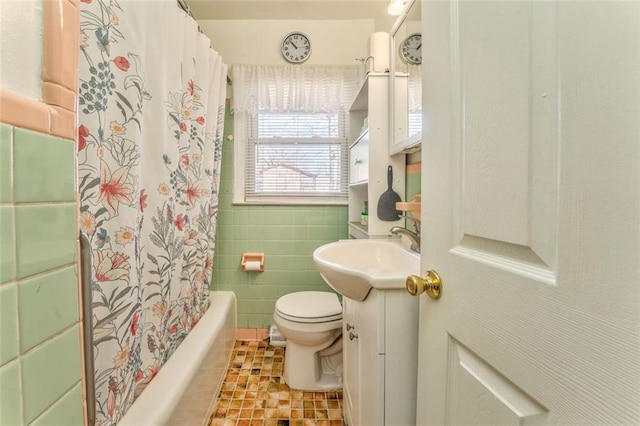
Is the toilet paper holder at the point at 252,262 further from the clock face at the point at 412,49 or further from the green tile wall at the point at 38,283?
the green tile wall at the point at 38,283

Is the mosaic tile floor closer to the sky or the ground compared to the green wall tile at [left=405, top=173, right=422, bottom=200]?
closer to the ground

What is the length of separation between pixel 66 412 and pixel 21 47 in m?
0.47

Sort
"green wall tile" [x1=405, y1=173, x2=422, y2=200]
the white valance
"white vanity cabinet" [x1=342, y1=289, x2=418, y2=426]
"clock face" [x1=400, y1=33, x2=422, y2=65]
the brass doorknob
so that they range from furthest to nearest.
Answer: the white valance
"green wall tile" [x1=405, y1=173, x2=422, y2=200]
"clock face" [x1=400, y1=33, x2=422, y2=65]
"white vanity cabinet" [x1=342, y1=289, x2=418, y2=426]
the brass doorknob

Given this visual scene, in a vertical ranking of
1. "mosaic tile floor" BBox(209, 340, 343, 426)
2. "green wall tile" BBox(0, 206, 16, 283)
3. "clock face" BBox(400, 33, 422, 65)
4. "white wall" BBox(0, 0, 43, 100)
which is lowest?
"mosaic tile floor" BBox(209, 340, 343, 426)

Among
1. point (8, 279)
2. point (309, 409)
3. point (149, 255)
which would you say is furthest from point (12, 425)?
point (309, 409)

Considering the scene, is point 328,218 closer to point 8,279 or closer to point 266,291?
point 266,291

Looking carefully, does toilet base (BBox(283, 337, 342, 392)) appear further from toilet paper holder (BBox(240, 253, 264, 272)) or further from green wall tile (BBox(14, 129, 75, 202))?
green wall tile (BBox(14, 129, 75, 202))

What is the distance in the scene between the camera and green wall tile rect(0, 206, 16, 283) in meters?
0.31

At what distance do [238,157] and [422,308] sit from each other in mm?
1835

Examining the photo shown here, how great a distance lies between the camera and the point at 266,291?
85.9 inches

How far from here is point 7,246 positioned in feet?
1.04

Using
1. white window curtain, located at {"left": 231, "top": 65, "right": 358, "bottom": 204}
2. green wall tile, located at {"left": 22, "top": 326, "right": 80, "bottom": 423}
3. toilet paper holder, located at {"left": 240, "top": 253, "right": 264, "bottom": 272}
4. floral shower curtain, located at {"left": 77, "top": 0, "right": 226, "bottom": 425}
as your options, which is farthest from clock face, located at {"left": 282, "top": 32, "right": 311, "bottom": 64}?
green wall tile, located at {"left": 22, "top": 326, "right": 80, "bottom": 423}

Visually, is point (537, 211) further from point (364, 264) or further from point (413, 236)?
point (364, 264)

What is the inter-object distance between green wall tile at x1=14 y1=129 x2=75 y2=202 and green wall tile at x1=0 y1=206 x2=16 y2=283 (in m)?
0.02
